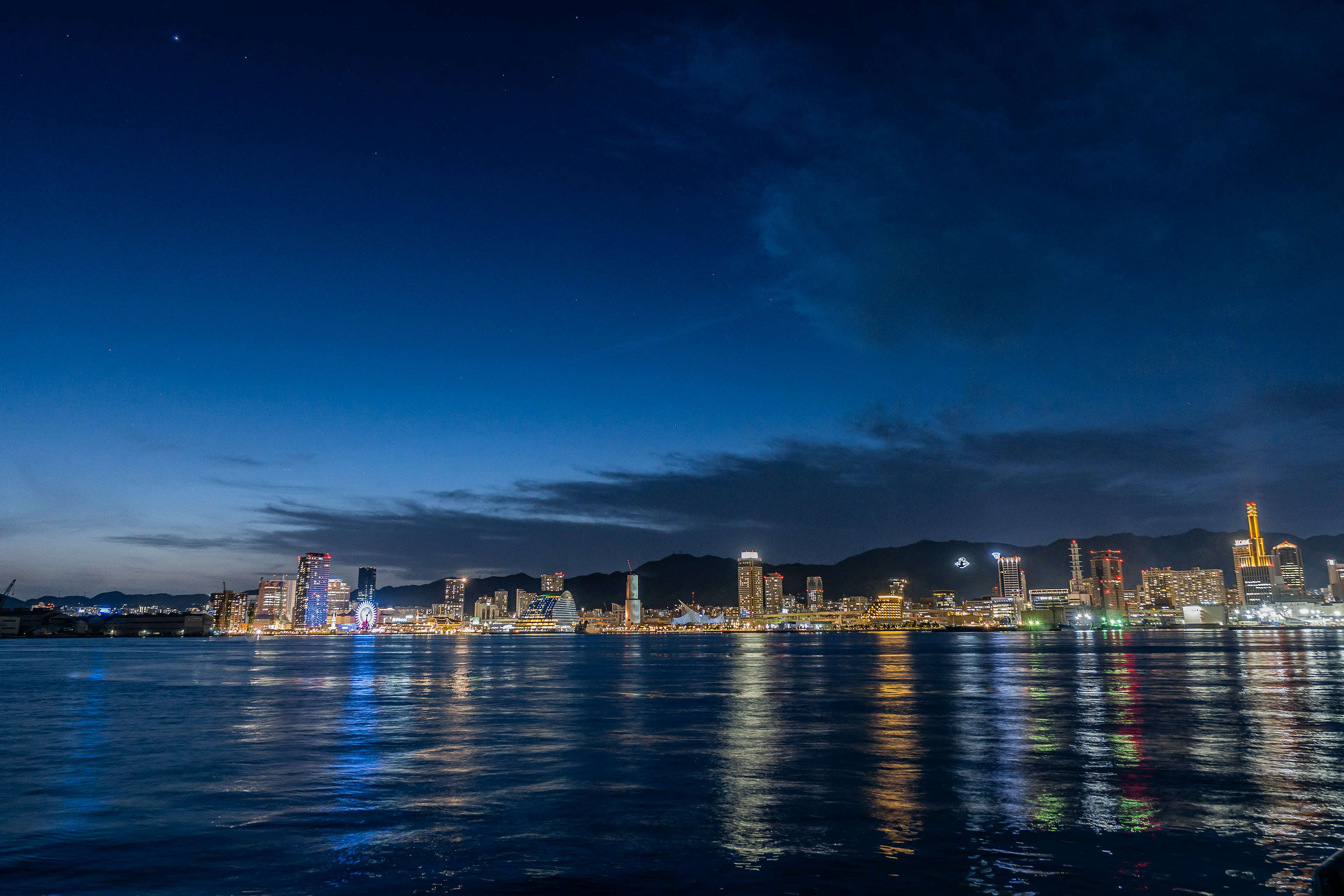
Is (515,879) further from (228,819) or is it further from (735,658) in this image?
(735,658)

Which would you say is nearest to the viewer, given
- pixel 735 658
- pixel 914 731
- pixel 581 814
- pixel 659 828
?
pixel 659 828

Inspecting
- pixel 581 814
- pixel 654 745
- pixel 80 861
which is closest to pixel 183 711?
pixel 654 745

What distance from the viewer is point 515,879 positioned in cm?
1516

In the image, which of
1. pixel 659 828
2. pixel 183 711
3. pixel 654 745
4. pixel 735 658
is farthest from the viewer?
pixel 735 658

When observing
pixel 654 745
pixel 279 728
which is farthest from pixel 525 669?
pixel 654 745

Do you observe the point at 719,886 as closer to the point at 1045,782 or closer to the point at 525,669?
the point at 1045,782

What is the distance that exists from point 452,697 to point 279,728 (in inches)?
697

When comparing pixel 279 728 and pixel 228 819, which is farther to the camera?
pixel 279 728

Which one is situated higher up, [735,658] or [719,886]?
[719,886]

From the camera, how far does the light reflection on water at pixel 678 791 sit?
15.7 m

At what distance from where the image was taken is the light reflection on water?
15.7 m

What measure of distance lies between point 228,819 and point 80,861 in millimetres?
3525

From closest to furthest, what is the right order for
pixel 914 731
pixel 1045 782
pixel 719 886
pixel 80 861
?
1. pixel 719 886
2. pixel 80 861
3. pixel 1045 782
4. pixel 914 731

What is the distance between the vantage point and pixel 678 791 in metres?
23.3
